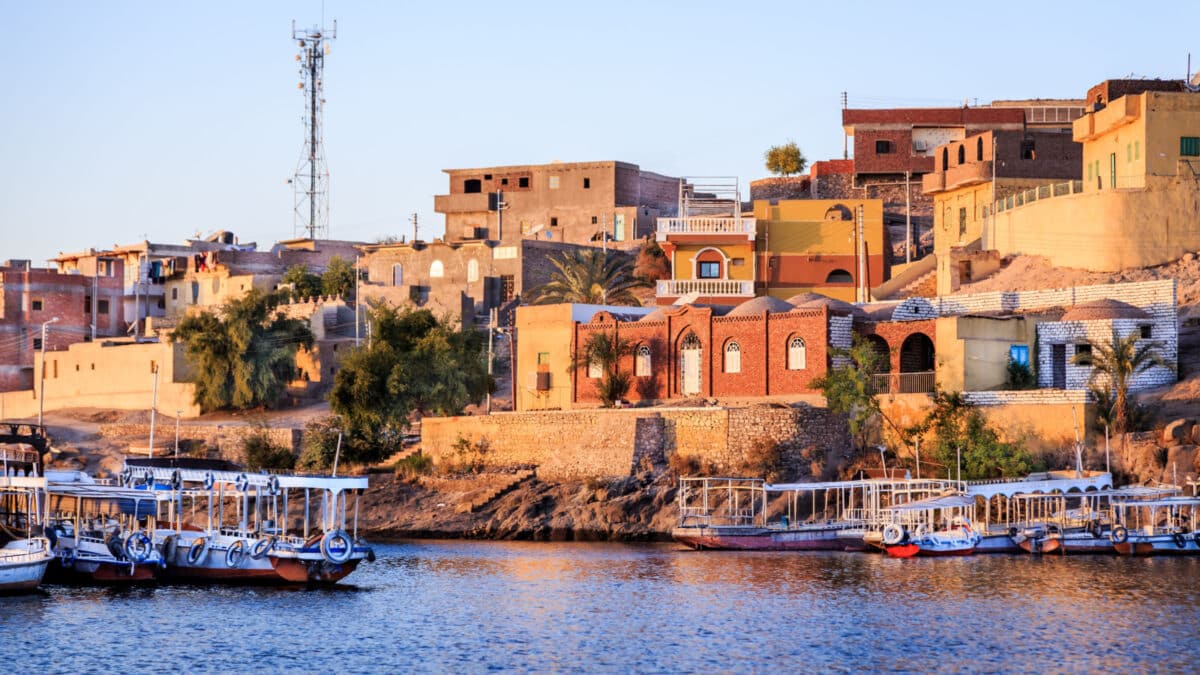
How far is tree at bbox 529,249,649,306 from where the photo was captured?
73.7m

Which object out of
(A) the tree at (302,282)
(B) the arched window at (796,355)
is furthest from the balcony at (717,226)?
(A) the tree at (302,282)

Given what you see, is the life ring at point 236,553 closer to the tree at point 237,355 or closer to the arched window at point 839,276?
the tree at point 237,355

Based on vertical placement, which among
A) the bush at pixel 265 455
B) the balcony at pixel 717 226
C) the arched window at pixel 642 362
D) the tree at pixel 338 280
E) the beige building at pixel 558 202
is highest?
the beige building at pixel 558 202

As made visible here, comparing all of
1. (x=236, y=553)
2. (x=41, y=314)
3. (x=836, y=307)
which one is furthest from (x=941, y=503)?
(x=41, y=314)

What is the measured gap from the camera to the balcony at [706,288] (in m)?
70.2

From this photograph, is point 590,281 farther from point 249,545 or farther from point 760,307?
point 249,545

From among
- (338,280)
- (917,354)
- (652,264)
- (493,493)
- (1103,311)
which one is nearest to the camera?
(1103,311)

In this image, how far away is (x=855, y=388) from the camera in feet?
181

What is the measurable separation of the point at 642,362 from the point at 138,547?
23.5m

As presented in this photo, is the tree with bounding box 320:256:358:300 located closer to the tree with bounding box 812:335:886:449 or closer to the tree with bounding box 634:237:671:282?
the tree with bounding box 634:237:671:282

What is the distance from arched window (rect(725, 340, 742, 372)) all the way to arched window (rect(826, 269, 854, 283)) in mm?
15864

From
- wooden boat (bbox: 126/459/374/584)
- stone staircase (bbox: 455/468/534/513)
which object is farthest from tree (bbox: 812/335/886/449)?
wooden boat (bbox: 126/459/374/584)

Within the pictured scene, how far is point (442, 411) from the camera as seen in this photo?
67250 mm

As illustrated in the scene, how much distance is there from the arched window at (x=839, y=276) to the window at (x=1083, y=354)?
19489mm
